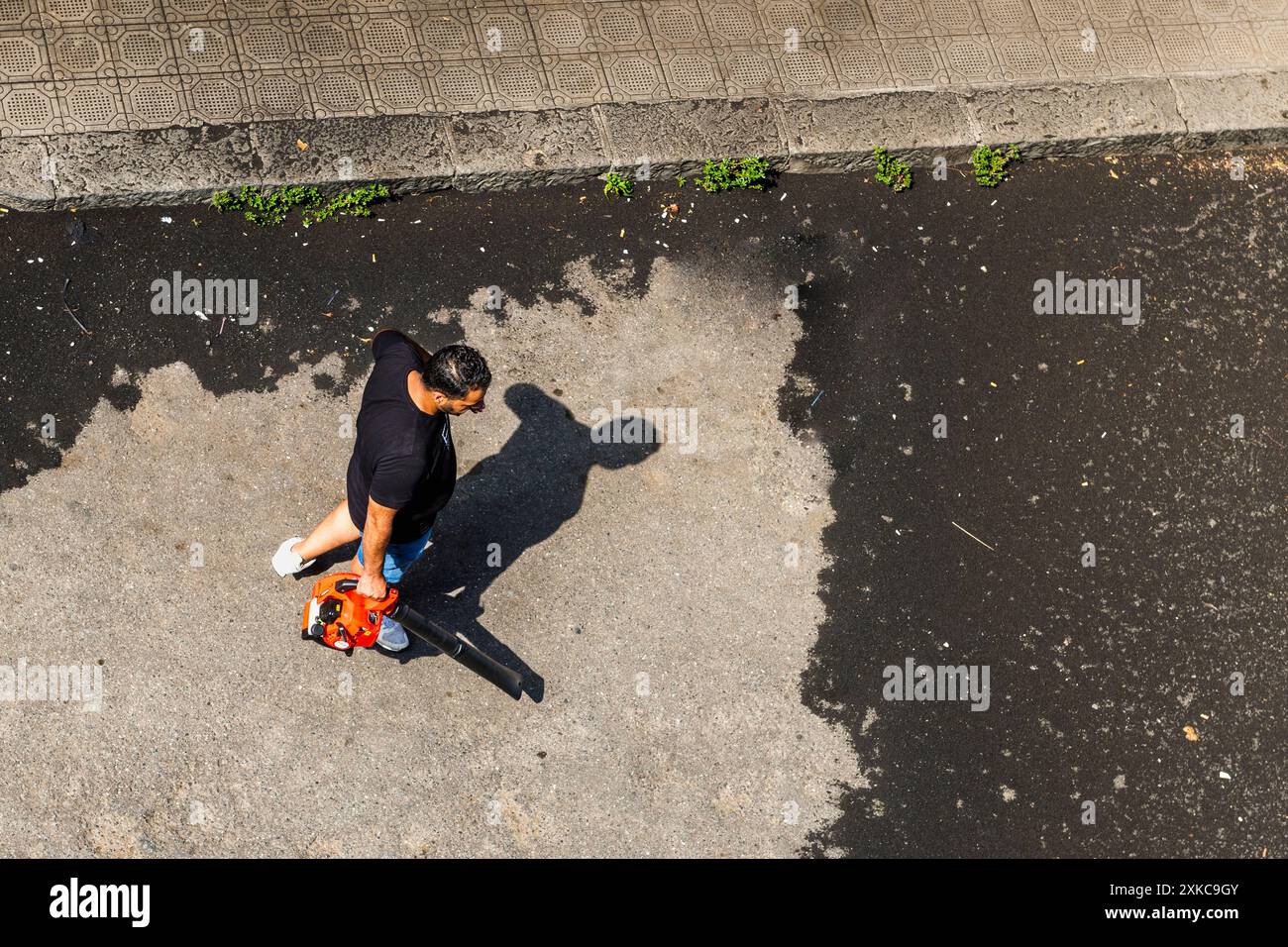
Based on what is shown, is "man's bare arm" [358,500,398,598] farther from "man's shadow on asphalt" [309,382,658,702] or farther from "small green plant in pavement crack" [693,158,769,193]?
→ "small green plant in pavement crack" [693,158,769,193]

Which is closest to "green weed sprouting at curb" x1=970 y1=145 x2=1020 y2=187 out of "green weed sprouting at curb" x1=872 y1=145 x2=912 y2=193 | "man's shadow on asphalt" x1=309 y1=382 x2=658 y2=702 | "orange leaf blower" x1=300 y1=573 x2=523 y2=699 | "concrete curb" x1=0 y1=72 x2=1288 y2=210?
"concrete curb" x1=0 y1=72 x2=1288 y2=210

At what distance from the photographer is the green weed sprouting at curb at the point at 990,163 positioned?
25.2 ft

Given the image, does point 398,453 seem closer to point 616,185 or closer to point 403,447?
point 403,447

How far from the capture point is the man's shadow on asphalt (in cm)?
658

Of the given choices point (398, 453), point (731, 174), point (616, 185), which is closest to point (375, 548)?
point (398, 453)

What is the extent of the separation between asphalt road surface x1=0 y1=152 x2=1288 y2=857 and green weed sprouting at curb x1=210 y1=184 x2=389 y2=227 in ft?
0.36

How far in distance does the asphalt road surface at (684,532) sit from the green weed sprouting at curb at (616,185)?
4.5 inches

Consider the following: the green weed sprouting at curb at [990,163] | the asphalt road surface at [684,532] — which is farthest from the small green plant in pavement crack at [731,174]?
the green weed sprouting at curb at [990,163]

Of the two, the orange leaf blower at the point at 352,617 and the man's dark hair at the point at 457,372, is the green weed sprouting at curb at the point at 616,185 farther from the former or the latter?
the orange leaf blower at the point at 352,617

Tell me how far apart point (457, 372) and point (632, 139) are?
288 cm

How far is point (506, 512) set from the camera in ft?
22.3
